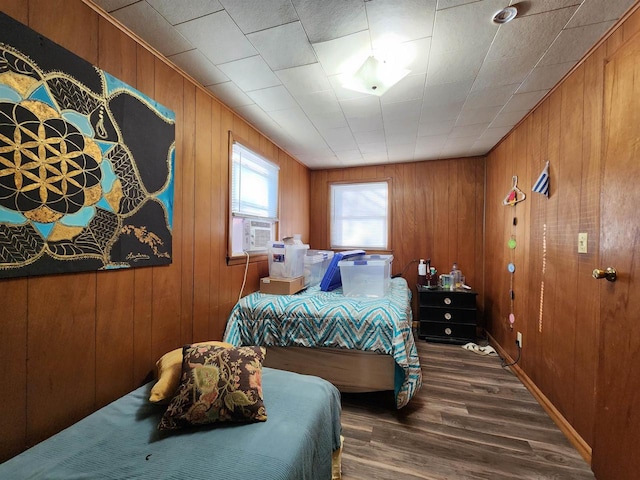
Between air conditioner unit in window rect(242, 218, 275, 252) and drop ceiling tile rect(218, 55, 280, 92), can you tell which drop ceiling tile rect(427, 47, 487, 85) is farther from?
air conditioner unit in window rect(242, 218, 275, 252)

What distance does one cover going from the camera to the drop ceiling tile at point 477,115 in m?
2.17

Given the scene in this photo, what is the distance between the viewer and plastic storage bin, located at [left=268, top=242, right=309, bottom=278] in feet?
8.29

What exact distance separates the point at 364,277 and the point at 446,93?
165 cm

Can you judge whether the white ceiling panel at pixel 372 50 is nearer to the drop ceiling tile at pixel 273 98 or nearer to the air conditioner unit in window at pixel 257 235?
the drop ceiling tile at pixel 273 98

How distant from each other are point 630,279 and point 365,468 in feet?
5.22

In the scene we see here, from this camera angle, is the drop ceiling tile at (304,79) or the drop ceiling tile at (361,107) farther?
the drop ceiling tile at (361,107)

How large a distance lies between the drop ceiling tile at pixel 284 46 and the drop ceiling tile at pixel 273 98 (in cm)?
27

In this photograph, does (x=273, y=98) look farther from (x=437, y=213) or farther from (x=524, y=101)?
(x=437, y=213)

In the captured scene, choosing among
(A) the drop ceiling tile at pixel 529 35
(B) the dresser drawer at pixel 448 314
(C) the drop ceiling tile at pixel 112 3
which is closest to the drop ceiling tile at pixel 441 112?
(A) the drop ceiling tile at pixel 529 35

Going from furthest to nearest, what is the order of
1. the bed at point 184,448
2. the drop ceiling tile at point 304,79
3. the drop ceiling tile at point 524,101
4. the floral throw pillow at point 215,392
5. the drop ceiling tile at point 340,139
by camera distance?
the drop ceiling tile at point 340,139, the drop ceiling tile at point 524,101, the drop ceiling tile at point 304,79, the floral throw pillow at point 215,392, the bed at point 184,448

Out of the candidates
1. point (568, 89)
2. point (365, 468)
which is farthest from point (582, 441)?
point (568, 89)

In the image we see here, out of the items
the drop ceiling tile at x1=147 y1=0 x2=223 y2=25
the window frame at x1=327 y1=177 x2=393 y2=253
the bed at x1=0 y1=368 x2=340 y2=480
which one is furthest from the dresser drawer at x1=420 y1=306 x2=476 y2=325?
the drop ceiling tile at x1=147 y1=0 x2=223 y2=25

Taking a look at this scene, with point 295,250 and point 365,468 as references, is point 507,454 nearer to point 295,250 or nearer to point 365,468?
point 365,468

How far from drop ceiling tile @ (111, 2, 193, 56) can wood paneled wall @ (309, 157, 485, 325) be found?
2.77 meters
